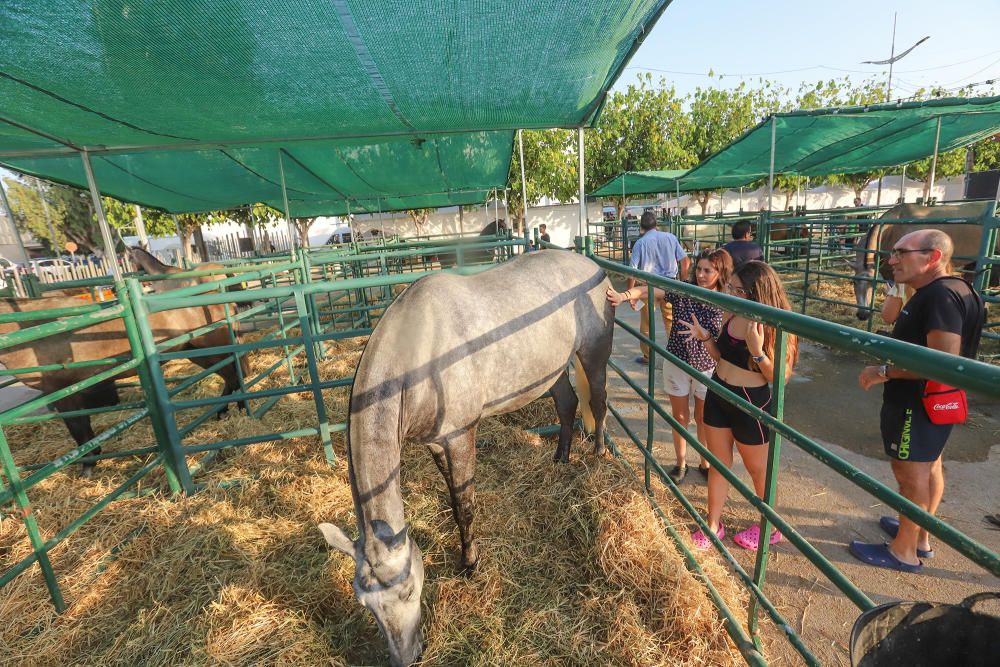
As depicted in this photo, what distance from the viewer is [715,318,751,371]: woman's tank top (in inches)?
95.7

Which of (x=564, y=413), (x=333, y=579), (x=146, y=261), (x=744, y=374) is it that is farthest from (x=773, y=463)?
(x=146, y=261)

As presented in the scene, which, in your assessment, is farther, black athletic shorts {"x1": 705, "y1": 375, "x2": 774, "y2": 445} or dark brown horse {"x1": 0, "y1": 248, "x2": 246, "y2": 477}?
dark brown horse {"x1": 0, "y1": 248, "x2": 246, "y2": 477}

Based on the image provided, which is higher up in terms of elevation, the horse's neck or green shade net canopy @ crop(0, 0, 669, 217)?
green shade net canopy @ crop(0, 0, 669, 217)

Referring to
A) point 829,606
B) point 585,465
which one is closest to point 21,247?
point 585,465

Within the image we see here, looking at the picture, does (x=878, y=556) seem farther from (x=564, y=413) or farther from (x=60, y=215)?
(x=60, y=215)

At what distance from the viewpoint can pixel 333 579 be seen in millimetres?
2527

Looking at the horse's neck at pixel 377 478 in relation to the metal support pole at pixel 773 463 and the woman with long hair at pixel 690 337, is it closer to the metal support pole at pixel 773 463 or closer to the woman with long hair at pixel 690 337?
the metal support pole at pixel 773 463

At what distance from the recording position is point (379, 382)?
2.14 m

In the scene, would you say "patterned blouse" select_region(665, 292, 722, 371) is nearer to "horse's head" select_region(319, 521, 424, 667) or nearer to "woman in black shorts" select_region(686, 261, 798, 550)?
"woman in black shorts" select_region(686, 261, 798, 550)

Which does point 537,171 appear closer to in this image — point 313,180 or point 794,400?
point 313,180

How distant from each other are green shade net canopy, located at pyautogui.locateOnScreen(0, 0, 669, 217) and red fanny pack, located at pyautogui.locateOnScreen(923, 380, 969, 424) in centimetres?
250

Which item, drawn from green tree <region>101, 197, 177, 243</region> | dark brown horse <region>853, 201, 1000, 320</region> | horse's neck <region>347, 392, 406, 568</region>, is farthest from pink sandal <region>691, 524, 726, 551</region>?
green tree <region>101, 197, 177, 243</region>

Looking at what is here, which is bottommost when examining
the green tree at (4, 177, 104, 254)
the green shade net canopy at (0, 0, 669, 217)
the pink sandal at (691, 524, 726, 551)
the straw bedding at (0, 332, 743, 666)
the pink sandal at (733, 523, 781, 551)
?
the pink sandal at (733, 523, 781, 551)

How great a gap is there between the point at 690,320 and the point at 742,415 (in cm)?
80
